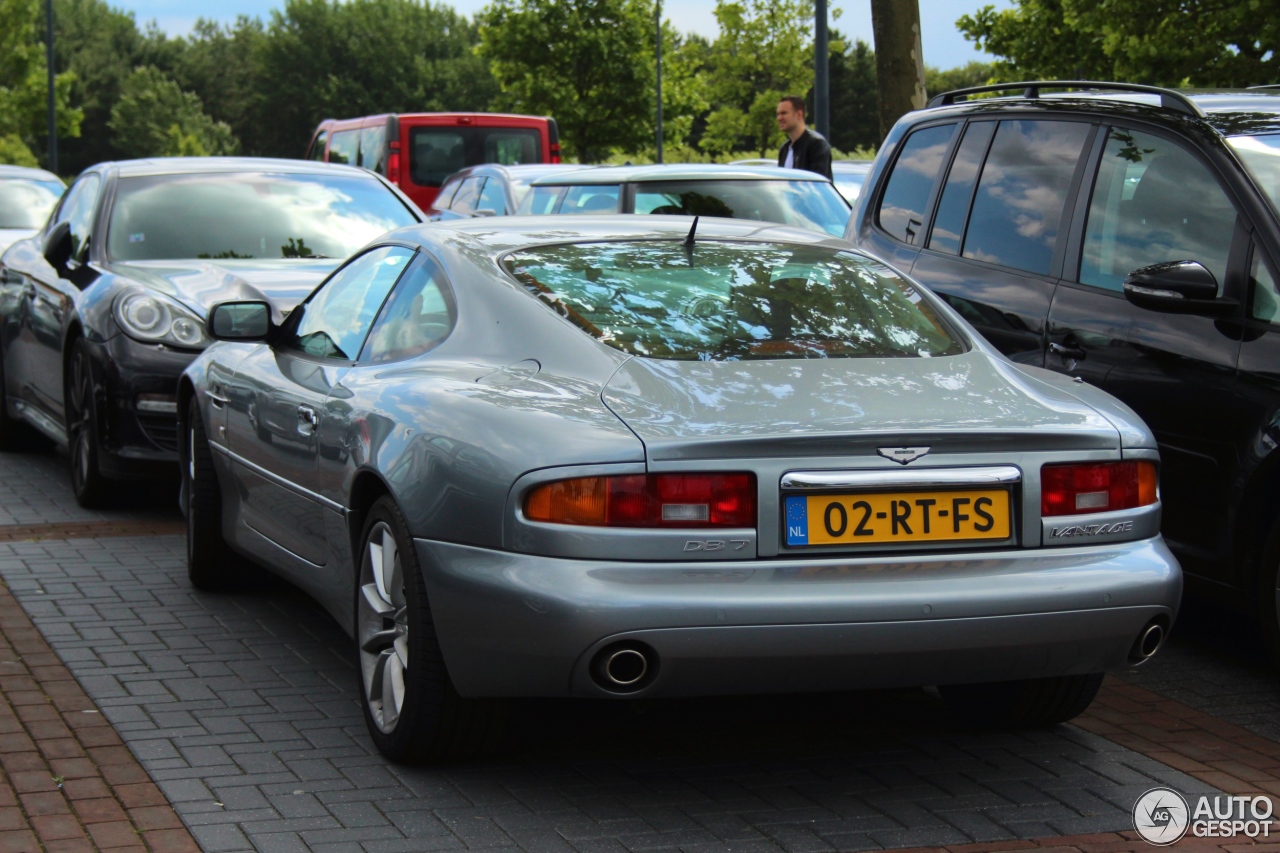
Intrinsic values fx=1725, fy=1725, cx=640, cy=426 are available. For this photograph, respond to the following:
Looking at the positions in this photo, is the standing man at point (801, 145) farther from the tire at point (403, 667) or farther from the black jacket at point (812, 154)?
the tire at point (403, 667)

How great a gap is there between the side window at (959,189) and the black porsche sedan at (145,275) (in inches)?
117

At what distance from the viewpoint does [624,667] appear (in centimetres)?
379

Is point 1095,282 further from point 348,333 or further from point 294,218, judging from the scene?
point 294,218

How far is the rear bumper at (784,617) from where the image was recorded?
3.74 metres

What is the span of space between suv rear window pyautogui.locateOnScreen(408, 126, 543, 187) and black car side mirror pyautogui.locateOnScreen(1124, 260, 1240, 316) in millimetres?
19474

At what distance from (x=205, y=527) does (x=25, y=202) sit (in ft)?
37.5

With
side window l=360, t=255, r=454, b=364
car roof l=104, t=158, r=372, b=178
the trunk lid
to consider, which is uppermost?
car roof l=104, t=158, r=372, b=178

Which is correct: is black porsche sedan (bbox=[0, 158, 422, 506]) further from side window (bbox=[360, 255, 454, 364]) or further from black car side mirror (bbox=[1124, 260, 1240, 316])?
black car side mirror (bbox=[1124, 260, 1240, 316])

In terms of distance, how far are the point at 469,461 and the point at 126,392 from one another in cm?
442

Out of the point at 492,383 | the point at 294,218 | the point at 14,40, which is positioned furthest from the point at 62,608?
the point at 14,40

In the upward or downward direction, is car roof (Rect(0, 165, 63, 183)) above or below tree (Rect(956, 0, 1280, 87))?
below

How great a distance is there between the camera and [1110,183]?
6117 millimetres

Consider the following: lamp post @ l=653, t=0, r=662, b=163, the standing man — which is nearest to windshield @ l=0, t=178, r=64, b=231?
the standing man

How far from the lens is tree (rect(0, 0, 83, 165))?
4609 centimetres
